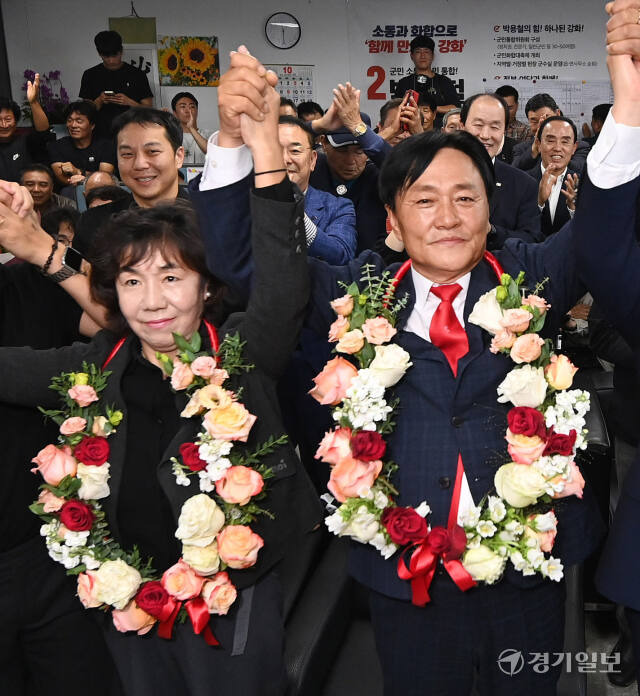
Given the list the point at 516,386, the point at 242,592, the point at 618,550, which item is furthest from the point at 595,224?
the point at 242,592

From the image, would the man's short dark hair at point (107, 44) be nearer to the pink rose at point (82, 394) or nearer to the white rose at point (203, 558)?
the pink rose at point (82, 394)

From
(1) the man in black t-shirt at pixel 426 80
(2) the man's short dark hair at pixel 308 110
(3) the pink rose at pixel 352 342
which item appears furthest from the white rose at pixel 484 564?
(1) the man in black t-shirt at pixel 426 80

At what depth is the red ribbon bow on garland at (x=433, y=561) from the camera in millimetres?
1486

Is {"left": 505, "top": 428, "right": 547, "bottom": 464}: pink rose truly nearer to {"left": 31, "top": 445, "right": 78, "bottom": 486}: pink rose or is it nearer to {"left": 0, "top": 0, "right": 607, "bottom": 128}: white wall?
{"left": 31, "top": 445, "right": 78, "bottom": 486}: pink rose

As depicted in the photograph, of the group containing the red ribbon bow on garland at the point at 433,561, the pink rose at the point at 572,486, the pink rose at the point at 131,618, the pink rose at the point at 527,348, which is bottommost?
the pink rose at the point at 131,618

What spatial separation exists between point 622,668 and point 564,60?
718 cm

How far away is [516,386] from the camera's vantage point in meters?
1.47

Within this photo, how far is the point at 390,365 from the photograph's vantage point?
4.90ft

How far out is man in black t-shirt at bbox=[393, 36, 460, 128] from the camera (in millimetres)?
7215

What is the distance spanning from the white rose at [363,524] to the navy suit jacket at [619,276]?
1.47 feet

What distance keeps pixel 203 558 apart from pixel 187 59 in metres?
7.30

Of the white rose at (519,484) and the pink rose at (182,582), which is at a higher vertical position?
the white rose at (519,484)

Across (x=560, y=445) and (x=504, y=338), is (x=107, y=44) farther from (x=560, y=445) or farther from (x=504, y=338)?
(x=560, y=445)

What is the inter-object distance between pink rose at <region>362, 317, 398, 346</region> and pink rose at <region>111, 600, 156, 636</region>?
70 centimetres
